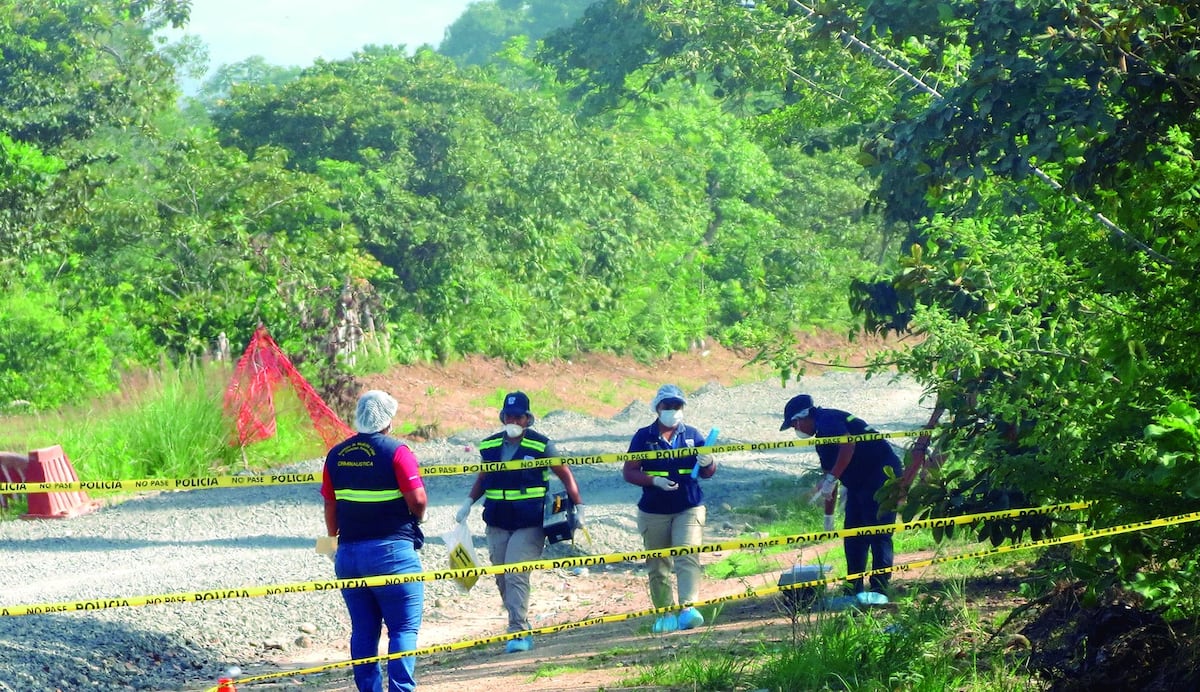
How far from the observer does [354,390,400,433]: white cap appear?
6.39 metres

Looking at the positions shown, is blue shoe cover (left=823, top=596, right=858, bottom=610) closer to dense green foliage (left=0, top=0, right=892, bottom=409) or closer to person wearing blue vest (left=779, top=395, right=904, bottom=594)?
person wearing blue vest (left=779, top=395, right=904, bottom=594)

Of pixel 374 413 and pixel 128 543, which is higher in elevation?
pixel 374 413

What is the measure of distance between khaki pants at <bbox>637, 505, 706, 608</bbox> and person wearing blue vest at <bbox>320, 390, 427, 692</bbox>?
2.78 meters

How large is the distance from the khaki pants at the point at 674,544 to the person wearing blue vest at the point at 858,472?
91 cm

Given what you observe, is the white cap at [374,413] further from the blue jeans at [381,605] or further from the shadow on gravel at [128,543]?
the shadow on gravel at [128,543]

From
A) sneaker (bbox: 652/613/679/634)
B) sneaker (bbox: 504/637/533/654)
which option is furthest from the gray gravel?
sneaker (bbox: 652/613/679/634)

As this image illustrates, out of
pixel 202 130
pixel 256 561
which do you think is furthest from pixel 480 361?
pixel 256 561

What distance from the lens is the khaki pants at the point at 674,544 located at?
8.90m

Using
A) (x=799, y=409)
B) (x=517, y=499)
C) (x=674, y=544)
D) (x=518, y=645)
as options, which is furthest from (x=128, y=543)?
(x=799, y=409)

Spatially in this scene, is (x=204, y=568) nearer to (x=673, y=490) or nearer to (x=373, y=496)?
(x=673, y=490)

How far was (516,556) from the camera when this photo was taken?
28.2 ft

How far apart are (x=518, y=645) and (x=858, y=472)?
2422mm

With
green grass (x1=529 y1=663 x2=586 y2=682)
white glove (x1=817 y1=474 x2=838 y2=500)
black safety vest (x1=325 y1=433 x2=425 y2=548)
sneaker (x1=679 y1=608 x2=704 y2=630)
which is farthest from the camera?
white glove (x1=817 y1=474 x2=838 y2=500)

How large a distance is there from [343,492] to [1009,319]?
10.2 feet
